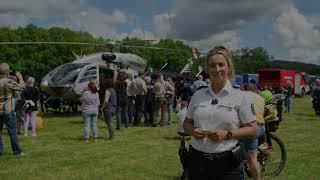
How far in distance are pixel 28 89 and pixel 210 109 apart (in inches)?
461

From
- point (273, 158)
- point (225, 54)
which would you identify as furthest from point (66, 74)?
point (225, 54)

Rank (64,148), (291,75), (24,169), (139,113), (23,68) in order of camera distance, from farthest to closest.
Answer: (23,68) → (291,75) → (139,113) → (64,148) → (24,169)

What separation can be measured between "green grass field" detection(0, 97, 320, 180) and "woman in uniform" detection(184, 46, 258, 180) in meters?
4.68

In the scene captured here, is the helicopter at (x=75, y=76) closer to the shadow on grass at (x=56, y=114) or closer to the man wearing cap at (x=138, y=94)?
the shadow on grass at (x=56, y=114)

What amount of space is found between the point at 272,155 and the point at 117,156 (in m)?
3.80

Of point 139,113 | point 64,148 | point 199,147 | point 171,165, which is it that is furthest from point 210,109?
point 139,113

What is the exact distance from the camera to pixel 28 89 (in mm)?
14508

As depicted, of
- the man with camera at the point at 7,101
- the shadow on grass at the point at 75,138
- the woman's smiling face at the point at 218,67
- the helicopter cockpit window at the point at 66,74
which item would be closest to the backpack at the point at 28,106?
the shadow on grass at the point at 75,138

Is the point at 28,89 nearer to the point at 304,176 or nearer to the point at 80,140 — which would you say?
the point at 80,140

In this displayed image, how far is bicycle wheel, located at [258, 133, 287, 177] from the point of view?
752cm

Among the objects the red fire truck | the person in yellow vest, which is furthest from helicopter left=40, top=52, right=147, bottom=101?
the red fire truck

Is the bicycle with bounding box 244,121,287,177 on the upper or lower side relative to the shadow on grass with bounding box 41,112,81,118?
upper

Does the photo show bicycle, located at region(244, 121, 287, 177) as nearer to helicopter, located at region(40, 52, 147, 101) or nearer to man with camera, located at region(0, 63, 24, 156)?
man with camera, located at region(0, 63, 24, 156)

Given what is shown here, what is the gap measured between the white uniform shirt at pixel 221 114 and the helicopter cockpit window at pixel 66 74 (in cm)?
1761
